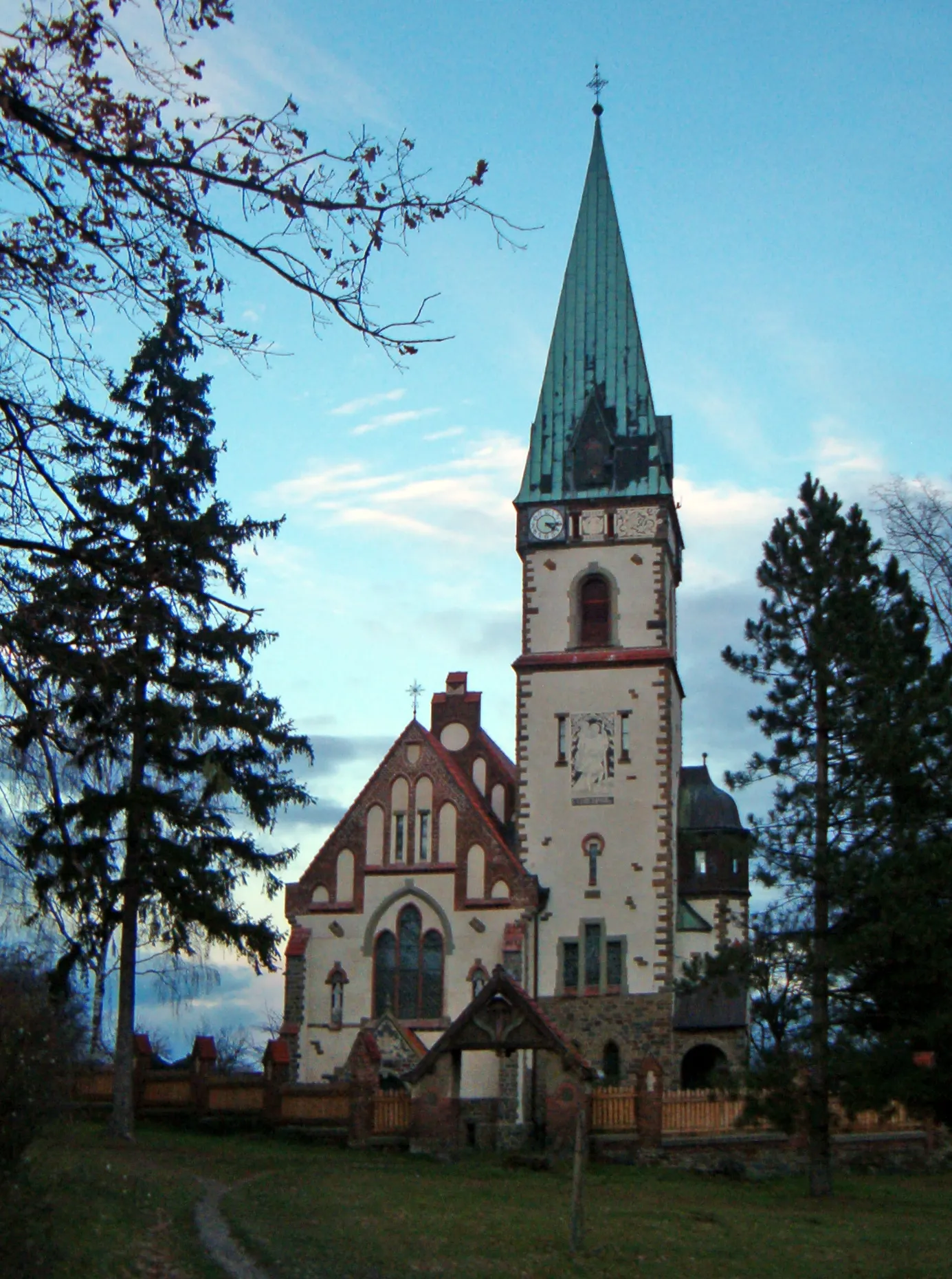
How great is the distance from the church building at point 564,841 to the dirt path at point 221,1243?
19606mm

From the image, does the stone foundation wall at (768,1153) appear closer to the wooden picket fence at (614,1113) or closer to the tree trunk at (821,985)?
the wooden picket fence at (614,1113)

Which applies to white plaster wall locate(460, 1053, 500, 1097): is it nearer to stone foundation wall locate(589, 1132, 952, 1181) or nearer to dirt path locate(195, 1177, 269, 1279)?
stone foundation wall locate(589, 1132, 952, 1181)

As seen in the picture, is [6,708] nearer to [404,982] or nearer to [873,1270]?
[873,1270]

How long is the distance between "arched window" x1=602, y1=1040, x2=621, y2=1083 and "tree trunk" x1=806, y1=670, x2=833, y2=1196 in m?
12.1

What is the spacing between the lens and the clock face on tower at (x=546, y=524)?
4450 cm

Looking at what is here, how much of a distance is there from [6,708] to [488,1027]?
22.9 metres

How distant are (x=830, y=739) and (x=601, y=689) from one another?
15.3 metres

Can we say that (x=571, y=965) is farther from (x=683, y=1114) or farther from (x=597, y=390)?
(x=597, y=390)

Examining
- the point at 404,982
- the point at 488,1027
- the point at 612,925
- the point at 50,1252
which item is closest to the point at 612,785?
the point at 612,925

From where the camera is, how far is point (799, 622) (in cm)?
2828

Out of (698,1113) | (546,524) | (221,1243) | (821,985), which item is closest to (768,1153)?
(698,1113)

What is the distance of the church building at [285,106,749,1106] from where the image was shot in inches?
1571

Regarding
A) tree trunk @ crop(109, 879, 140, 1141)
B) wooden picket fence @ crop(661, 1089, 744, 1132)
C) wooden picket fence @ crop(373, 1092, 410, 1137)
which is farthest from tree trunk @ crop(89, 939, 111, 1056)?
wooden picket fence @ crop(661, 1089, 744, 1132)

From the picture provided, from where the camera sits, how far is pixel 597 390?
153 feet
